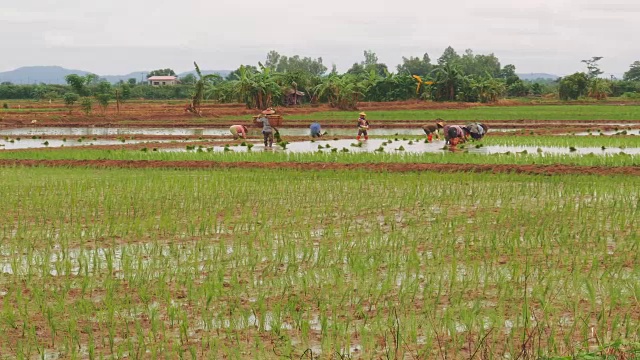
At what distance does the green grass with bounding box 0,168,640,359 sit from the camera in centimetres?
439

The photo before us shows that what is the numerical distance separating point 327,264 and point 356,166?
6711 mm

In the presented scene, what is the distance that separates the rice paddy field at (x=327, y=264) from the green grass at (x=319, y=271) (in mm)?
19

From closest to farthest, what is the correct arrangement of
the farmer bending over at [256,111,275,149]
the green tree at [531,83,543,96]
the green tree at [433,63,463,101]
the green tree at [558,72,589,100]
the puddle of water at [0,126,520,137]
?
Result: 1. the farmer bending over at [256,111,275,149]
2. the puddle of water at [0,126,520,137]
3. the green tree at [433,63,463,101]
4. the green tree at [558,72,589,100]
5. the green tree at [531,83,543,96]

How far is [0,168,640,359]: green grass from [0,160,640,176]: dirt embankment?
1.16 meters

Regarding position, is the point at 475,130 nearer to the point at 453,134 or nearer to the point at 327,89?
the point at 453,134

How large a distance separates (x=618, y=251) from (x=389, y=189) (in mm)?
4178

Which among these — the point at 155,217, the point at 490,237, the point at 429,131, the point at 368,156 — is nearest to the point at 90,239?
the point at 155,217

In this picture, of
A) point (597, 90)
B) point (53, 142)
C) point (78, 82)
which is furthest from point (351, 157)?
point (597, 90)

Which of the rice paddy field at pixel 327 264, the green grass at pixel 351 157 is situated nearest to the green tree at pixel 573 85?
the green grass at pixel 351 157

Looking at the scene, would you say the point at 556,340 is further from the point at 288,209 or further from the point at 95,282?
the point at 288,209

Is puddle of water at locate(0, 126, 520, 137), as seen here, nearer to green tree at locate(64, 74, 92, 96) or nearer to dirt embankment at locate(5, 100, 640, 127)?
dirt embankment at locate(5, 100, 640, 127)

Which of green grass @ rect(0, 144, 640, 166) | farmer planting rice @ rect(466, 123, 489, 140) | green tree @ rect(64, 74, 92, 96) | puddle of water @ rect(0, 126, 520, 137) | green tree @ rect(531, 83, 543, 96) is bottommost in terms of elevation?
puddle of water @ rect(0, 126, 520, 137)

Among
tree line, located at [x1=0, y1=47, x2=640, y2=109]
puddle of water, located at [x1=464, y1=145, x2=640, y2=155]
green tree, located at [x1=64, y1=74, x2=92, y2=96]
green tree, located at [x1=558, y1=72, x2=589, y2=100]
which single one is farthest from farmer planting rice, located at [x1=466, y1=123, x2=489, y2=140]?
green tree, located at [x1=558, y1=72, x2=589, y2=100]

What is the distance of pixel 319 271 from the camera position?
19.5ft
